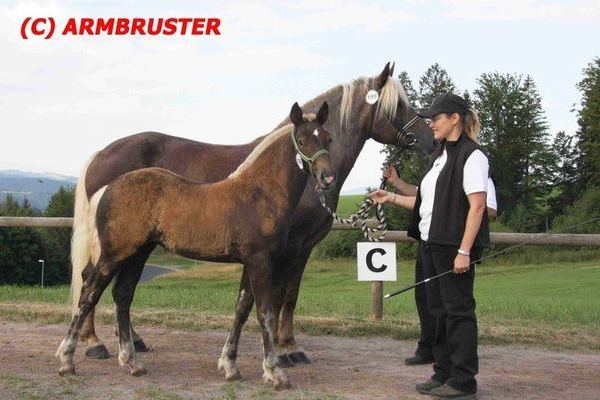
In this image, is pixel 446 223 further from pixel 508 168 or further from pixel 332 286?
pixel 508 168

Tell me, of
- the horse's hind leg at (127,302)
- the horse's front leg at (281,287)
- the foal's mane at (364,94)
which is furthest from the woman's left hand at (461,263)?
the horse's hind leg at (127,302)

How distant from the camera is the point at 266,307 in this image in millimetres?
5227

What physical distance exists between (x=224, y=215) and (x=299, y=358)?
5.77 ft

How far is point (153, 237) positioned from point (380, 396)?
82.0 inches

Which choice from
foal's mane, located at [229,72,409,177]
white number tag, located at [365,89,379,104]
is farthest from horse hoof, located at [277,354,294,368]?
white number tag, located at [365,89,379,104]


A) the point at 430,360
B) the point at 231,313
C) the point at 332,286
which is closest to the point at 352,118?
the point at 430,360

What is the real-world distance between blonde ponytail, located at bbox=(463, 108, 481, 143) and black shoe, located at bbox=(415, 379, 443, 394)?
5.88 feet

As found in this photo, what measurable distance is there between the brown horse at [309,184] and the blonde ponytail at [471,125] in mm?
1409

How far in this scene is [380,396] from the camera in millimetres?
5039

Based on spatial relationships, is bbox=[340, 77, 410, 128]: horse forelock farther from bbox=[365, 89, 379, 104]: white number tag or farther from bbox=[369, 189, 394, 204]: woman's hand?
bbox=[369, 189, 394, 204]: woman's hand

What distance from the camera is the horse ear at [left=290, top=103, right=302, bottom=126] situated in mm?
5156

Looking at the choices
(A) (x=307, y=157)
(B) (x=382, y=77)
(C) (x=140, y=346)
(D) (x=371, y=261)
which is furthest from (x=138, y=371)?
(D) (x=371, y=261)

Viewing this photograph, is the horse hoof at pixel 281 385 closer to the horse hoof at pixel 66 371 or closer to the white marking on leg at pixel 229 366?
the white marking on leg at pixel 229 366

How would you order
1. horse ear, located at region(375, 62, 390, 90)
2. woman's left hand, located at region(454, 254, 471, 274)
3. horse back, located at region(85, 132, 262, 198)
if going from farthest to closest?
horse back, located at region(85, 132, 262, 198) < horse ear, located at region(375, 62, 390, 90) < woman's left hand, located at region(454, 254, 471, 274)
